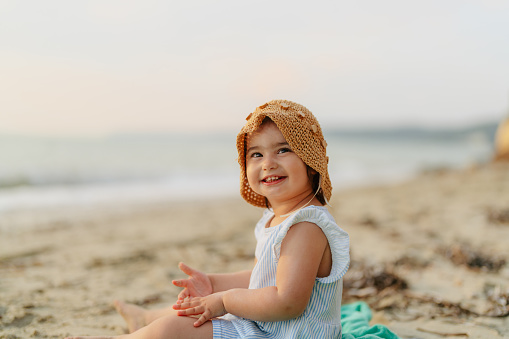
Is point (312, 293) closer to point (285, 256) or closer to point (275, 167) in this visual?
point (285, 256)

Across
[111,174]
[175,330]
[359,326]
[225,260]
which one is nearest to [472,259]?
[359,326]

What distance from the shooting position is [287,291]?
6.37ft

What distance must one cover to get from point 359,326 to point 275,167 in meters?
1.24

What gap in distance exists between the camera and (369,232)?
595cm

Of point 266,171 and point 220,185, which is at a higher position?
point 266,171

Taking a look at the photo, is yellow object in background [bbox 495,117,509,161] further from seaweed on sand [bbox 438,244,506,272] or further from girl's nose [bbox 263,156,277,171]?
girl's nose [bbox 263,156,277,171]

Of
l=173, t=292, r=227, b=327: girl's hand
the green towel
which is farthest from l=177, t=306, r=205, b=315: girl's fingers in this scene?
the green towel

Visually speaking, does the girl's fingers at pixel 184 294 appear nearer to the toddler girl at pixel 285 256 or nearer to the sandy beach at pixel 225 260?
the toddler girl at pixel 285 256

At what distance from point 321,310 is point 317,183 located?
63 centimetres

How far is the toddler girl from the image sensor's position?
6.51 feet

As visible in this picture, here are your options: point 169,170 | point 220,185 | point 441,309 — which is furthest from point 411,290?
point 169,170

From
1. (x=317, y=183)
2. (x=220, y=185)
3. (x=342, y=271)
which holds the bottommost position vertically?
(x=220, y=185)

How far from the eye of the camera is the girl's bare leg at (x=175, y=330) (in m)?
2.03

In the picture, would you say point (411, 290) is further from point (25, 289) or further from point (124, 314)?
point (25, 289)
